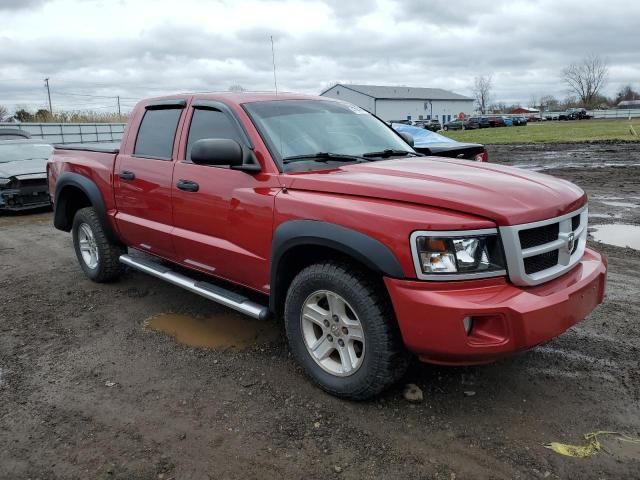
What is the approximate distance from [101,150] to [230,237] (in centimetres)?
239

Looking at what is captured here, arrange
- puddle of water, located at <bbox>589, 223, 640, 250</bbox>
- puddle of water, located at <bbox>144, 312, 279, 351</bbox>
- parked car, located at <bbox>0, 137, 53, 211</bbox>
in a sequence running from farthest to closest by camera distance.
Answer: parked car, located at <bbox>0, 137, 53, 211</bbox> → puddle of water, located at <bbox>589, 223, 640, 250</bbox> → puddle of water, located at <bbox>144, 312, 279, 351</bbox>

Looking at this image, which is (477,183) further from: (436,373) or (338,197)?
(436,373)

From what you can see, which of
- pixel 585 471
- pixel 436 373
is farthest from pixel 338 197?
pixel 585 471

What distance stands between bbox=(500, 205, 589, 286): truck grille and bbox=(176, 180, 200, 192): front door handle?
2.34 meters

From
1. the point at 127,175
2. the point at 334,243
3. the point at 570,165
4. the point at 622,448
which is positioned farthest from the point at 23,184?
the point at 570,165

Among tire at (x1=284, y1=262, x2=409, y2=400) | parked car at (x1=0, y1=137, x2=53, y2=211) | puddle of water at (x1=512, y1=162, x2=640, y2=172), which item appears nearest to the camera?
tire at (x1=284, y1=262, x2=409, y2=400)

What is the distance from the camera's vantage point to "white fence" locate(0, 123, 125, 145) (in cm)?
2372

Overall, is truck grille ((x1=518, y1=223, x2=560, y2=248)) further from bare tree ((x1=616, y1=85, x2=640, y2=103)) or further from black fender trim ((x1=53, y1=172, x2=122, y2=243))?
bare tree ((x1=616, y1=85, x2=640, y2=103))

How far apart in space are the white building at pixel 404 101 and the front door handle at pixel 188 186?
245 feet

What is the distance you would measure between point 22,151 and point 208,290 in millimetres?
10214

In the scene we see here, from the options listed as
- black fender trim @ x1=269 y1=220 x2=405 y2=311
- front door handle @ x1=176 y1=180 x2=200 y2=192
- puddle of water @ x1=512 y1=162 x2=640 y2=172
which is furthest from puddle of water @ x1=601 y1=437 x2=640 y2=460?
puddle of water @ x1=512 y1=162 x2=640 y2=172

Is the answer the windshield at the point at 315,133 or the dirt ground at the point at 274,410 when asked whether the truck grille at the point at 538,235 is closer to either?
the dirt ground at the point at 274,410

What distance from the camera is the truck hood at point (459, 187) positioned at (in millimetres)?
2916

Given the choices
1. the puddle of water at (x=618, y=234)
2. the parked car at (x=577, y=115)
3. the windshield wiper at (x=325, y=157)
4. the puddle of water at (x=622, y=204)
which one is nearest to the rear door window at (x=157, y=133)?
the windshield wiper at (x=325, y=157)
